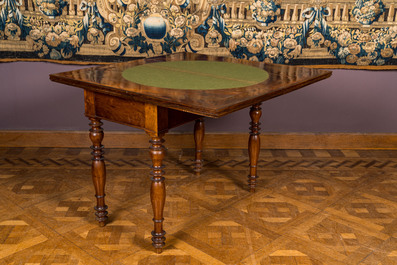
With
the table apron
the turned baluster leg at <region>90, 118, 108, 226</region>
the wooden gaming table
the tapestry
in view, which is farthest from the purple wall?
the table apron

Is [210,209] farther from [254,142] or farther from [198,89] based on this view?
[198,89]

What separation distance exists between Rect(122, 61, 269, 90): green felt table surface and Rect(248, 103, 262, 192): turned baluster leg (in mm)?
342

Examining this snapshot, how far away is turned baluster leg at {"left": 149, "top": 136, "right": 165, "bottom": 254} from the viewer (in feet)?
8.80

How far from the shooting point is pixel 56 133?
178 inches

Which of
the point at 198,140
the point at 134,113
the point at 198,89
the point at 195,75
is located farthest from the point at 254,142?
the point at 134,113

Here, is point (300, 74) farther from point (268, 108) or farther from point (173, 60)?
point (268, 108)

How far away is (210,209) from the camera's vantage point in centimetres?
340

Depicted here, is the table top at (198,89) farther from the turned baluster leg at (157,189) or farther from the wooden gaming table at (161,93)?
the turned baluster leg at (157,189)

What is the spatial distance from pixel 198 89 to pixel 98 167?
87 centimetres

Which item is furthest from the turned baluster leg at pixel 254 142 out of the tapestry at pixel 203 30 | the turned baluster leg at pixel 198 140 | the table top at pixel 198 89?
the tapestry at pixel 203 30

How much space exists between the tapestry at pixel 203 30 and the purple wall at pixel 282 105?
18 centimetres

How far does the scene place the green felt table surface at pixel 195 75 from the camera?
281 centimetres

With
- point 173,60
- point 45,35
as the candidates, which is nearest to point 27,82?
point 45,35

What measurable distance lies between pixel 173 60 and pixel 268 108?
135 centimetres
